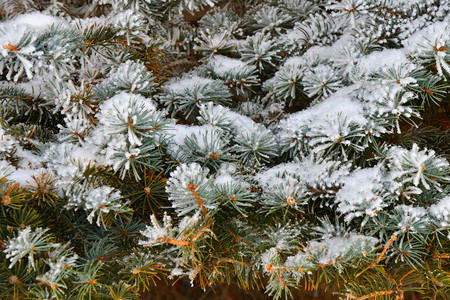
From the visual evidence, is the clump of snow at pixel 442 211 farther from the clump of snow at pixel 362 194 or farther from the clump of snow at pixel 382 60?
the clump of snow at pixel 382 60

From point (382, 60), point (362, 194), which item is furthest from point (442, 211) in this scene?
point (382, 60)

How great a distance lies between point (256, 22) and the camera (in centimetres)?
115

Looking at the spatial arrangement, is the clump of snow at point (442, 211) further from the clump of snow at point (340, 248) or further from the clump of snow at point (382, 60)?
the clump of snow at point (382, 60)

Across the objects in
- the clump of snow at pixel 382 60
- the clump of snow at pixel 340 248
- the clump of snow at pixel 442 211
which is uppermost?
the clump of snow at pixel 382 60

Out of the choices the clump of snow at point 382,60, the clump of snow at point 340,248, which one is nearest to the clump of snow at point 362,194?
the clump of snow at point 340,248

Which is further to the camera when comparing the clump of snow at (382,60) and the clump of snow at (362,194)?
the clump of snow at (382,60)

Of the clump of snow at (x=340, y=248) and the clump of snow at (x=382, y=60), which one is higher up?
the clump of snow at (x=382, y=60)

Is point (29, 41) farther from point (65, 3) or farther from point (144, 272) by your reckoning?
point (65, 3)

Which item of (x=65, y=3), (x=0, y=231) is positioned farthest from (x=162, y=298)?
(x=0, y=231)

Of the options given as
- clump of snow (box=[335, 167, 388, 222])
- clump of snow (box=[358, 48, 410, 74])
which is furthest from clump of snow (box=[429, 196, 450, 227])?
clump of snow (box=[358, 48, 410, 74])

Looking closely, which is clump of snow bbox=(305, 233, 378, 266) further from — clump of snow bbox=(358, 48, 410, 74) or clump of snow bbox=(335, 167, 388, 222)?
clump of snow bbox=(358, 48, 410, 74)

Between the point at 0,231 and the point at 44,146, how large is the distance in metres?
0.23

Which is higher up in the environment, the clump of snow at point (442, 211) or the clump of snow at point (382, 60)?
the clump of snow at point (382, 60)

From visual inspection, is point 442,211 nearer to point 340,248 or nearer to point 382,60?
point 340,248
